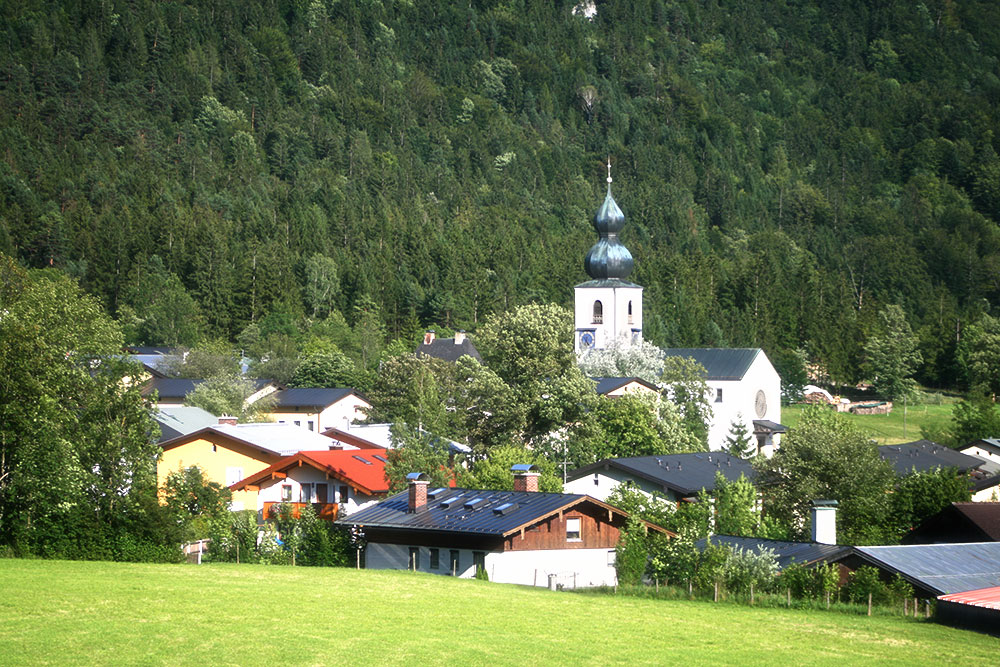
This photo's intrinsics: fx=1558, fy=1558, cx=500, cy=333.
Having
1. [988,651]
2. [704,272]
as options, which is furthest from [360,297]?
[988,651]

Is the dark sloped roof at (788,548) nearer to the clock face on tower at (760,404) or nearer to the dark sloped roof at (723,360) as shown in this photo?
the dark sloped roof at (723,360)

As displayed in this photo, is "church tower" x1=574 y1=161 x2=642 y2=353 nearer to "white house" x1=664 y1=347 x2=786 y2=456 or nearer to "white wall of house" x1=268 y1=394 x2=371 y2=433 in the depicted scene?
"white house" x1=664 y1=347 x2=786 y2=456

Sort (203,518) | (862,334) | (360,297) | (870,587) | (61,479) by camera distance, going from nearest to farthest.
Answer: (870,587) → (61,479) → (203,518) → (360,297) → (862,334)

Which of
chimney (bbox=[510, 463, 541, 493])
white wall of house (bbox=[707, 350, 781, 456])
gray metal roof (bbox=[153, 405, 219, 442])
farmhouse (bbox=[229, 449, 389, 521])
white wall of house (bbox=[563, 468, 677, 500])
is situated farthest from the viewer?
white wall of house (bbox=[707, 350, 781, 456])

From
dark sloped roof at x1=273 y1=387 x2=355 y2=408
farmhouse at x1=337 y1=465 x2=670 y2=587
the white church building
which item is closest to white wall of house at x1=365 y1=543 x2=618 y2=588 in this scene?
farmhouse at x1=337 y1=465 x2=670 y2=587

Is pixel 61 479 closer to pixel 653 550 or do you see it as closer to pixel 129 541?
pixel 129 541

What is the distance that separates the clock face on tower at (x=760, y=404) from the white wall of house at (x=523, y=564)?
174 ft

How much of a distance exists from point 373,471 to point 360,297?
6658cm

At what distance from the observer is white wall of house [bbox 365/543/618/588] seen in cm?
3903

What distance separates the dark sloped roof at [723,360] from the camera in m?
92.0

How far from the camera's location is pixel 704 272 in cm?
13862

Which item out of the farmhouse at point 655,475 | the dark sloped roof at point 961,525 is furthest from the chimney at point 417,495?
the dark sloped roof at point 961,525

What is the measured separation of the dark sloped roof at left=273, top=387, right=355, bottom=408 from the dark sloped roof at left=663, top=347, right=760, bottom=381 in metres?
20.5

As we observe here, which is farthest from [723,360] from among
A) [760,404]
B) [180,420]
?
[180,420]
